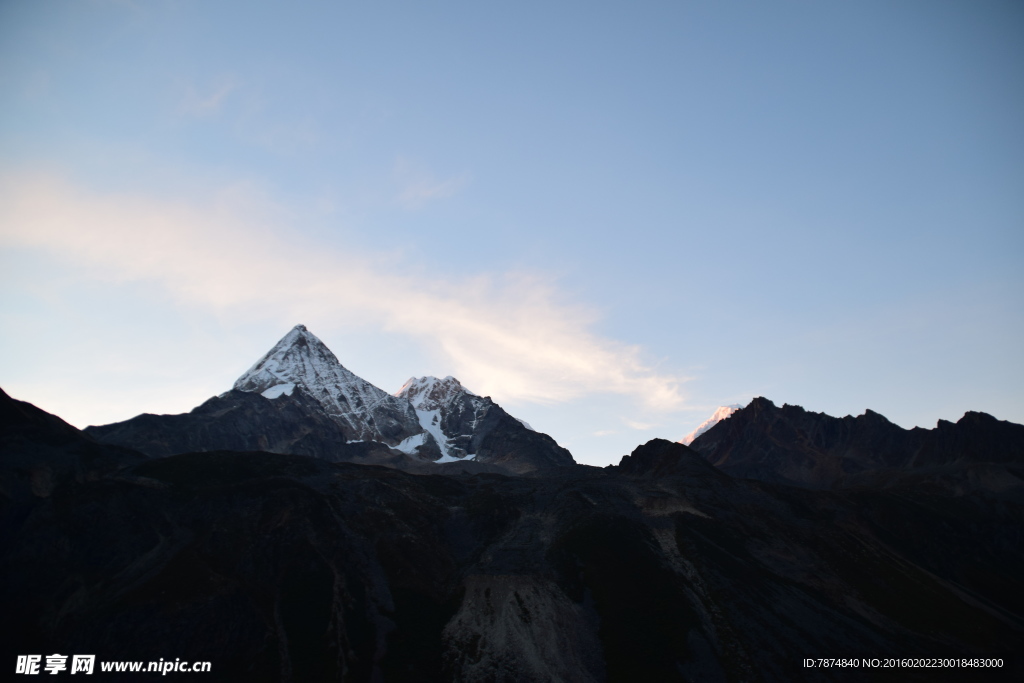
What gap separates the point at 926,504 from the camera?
622ft

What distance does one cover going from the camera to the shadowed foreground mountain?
96.5 meters

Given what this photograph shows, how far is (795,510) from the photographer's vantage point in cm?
15962

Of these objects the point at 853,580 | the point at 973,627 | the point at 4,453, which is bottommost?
the point at 973,627

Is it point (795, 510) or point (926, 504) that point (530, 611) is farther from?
point (926, 504)

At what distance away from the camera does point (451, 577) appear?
12606 cm

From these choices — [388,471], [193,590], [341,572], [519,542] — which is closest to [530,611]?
[519,542]

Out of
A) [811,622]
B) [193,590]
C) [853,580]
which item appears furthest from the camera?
[853,580]

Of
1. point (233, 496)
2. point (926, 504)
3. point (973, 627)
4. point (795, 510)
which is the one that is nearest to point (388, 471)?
point (233, 496)

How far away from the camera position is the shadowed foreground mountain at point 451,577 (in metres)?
96.5

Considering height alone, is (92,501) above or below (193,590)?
above

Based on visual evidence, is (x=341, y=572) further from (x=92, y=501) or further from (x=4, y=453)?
(x=4, y=453)

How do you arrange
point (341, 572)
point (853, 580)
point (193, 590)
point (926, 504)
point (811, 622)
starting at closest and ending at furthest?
point (193, 590) → point (811, 622) → point (341, 572) → point (853, 580) → point (926, 504)

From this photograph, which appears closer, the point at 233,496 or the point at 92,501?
the point at 92,501

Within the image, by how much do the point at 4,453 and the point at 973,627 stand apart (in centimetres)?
19850
